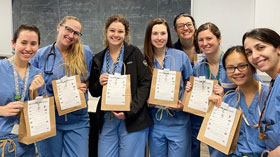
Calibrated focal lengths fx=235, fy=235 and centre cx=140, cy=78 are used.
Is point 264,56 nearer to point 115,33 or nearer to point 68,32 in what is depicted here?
point 115,33

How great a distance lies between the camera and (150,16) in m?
3.54

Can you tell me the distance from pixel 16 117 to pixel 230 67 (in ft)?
4.64

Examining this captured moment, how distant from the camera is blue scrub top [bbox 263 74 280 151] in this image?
1.17 meters

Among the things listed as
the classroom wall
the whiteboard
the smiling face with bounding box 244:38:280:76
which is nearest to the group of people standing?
the smiling face with bounding box 244:38:280:76

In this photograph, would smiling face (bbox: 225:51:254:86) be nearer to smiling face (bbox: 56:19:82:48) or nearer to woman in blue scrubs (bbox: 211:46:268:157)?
woman in blue scrubs (bbox: 211:46:268:157)

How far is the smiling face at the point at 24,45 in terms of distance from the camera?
155 centimetres

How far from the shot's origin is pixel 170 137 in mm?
1901

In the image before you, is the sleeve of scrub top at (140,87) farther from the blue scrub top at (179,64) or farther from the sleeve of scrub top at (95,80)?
the sleeve of scrub top at (95,80)

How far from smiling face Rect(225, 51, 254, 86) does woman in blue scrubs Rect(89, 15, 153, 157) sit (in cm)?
66

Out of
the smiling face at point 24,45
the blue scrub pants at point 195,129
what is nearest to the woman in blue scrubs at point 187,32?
the blue scrub pants at point 195,129

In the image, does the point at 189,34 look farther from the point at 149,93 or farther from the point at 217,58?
the point at 149,93

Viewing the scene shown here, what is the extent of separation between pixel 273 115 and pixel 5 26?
4.94 metres

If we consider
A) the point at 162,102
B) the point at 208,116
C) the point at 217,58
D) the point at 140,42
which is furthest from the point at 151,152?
the point at 140,42

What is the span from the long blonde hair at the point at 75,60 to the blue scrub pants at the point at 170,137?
27.4 inches
